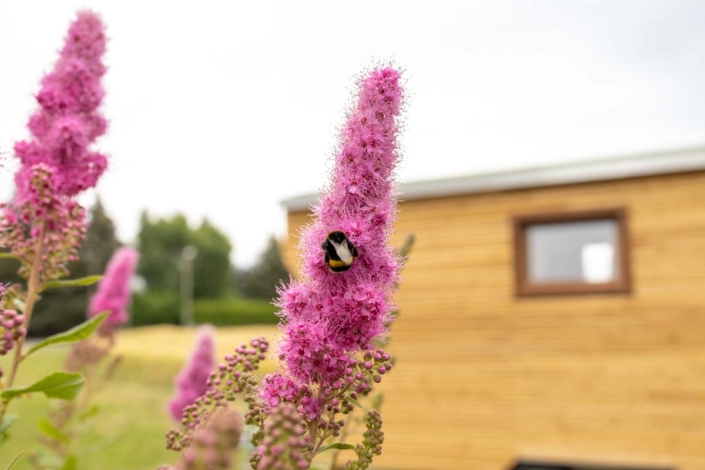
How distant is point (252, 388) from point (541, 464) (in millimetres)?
8455

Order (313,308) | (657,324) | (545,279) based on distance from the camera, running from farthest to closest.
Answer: (545,279), (657,324), (313,308)

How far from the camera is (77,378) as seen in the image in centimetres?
170

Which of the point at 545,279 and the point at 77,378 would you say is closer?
the point at 77,378

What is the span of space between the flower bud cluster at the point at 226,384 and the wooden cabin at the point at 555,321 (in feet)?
26.0

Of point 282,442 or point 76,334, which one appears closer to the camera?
point 282,442

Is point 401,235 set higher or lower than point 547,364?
higher

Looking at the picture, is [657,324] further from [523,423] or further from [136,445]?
[136,445]

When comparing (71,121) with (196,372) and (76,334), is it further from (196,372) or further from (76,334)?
(196,372)

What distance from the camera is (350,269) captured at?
1.29 meters

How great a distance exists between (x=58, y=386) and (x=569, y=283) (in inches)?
331

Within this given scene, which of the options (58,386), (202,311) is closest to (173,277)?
(202,311)

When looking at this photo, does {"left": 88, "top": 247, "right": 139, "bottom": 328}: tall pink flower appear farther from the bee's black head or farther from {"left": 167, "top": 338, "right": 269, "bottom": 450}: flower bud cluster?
the bee's black head

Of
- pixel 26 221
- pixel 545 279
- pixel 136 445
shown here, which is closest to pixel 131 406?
pixel 136 445

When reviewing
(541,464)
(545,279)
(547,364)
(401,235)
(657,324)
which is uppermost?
(401,235)
